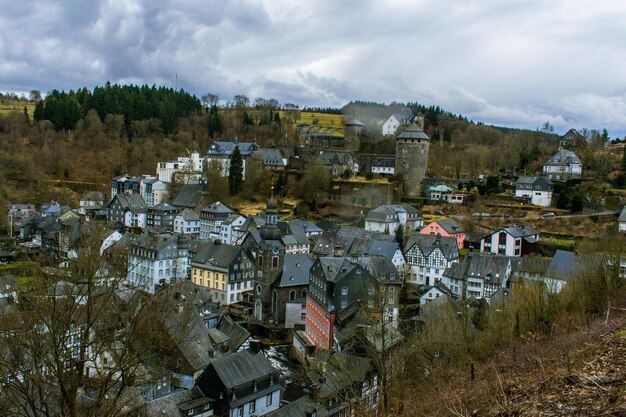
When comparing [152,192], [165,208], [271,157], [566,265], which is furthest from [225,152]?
[566,265]

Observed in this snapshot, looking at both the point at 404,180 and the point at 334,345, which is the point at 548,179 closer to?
the point at 404,180

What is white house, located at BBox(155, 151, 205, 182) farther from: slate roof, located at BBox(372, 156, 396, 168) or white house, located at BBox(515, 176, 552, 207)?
white house, located at BBox(515, 176, 552, 207)

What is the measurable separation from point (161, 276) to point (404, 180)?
30.7 m

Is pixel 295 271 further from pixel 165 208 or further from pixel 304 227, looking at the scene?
pixel 165 208

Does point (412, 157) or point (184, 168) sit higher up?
point (412, 157)

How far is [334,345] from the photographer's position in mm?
29375

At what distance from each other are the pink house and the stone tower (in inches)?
645

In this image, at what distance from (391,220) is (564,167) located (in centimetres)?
2160

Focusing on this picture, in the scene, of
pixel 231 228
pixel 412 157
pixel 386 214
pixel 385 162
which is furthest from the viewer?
pixel 385 162

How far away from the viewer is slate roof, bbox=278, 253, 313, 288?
37594 millimetres

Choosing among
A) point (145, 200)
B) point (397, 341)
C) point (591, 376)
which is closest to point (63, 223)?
point (145, 200)

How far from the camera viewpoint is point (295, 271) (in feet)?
126

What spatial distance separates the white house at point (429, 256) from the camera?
41594 millimetres

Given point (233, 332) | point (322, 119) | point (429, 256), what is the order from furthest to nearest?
1. point (322, 119)
2. point (429, 256)
3. point (233, 332)
